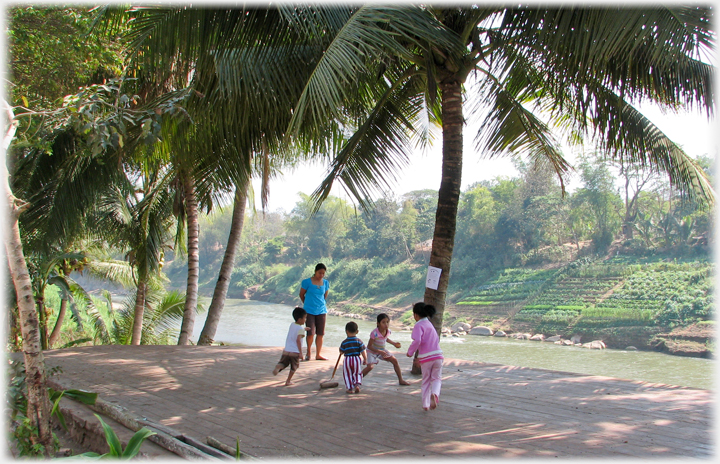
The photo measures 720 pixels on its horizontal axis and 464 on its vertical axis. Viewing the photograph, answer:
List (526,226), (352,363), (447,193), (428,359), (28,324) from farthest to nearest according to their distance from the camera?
(526,226) < (447,193) < (352,363) < (428,359) < (28,324)

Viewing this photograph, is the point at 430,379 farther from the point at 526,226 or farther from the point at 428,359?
the point at 526,226

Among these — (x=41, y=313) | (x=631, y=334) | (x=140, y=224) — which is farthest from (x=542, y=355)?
(x=41, y=313)

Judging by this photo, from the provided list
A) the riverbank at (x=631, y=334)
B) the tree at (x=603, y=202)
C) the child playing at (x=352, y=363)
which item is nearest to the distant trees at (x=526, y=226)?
the tree at (x=603, y=202)

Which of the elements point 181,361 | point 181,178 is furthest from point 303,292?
point 181,178

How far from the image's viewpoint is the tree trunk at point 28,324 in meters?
3.80

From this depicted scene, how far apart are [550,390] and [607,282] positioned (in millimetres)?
29998

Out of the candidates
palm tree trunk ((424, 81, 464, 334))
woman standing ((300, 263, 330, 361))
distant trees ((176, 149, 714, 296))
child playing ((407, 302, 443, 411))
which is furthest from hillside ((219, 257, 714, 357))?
child playing ((407, 302, 443, 411))

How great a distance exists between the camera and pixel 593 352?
26.0 meters

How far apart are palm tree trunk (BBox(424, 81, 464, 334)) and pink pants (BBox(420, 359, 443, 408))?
1.47 m

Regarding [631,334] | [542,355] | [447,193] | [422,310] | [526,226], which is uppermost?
[526,226]

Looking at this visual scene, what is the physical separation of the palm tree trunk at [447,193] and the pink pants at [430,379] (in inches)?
58.1

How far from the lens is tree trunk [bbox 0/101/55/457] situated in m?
3.80

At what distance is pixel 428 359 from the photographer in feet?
16.1

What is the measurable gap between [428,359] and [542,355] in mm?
21882
